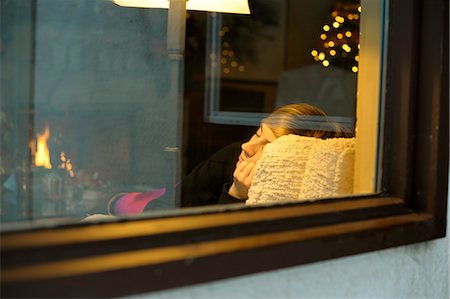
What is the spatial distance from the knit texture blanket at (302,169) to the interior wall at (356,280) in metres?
0.18

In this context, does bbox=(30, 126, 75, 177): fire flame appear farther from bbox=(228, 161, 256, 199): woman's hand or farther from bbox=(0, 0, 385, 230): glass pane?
bbox=(228, 161, 256, 199): woman's hand

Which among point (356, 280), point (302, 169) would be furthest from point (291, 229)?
point (302, 169)

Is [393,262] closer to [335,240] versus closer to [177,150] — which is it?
[335,240]

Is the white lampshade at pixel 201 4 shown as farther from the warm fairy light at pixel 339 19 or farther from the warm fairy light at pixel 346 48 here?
the warm fairy light at pixel 346 48

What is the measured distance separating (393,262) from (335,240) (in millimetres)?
220

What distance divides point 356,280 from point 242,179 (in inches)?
35.9

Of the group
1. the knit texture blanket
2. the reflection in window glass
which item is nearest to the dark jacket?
the knit texture blanket

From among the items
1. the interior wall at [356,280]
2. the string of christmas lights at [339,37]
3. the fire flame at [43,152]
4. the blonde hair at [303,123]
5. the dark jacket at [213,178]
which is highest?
the string of christmas lights at [339,37]

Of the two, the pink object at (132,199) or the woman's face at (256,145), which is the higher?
the woman's face at (256,145)

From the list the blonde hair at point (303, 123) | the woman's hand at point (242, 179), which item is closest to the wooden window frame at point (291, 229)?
the blonde hair at point (303, 123)

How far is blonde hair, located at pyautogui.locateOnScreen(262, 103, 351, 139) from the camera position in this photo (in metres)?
1.91

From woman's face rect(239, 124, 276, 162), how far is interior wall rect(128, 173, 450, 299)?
2.94 feet

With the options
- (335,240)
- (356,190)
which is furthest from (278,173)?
(335,240)

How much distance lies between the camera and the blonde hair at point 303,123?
1.91 meters
